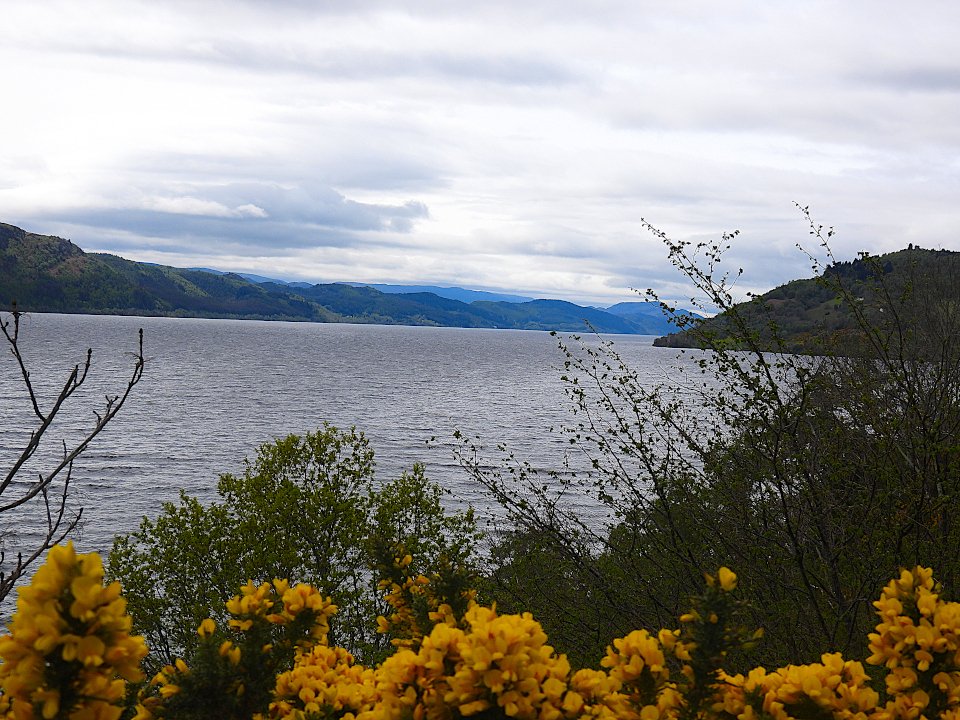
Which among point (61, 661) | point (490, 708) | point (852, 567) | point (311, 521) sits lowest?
point (311, 521)

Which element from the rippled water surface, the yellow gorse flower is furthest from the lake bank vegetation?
the rippled water surface

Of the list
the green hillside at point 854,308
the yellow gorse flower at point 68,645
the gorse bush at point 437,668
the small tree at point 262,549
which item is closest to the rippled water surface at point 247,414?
the gorse bush at point 437,668

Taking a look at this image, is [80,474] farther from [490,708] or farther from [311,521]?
[490,708]

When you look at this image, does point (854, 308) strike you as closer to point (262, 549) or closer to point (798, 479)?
point (798, 479)

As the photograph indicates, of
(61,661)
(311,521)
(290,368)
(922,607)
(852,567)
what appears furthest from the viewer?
(290,368)

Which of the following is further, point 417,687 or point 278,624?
point 278,624

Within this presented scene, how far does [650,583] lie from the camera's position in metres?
11.7

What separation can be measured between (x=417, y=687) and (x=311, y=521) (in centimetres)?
1993

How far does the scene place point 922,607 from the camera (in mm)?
3328

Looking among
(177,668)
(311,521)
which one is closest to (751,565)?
(177,668)

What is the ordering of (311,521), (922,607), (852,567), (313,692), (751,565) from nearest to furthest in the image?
(922,607) → (313,692) → (751,565) → (852,567) → (311,521)

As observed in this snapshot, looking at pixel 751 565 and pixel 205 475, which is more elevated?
pixel 751 565

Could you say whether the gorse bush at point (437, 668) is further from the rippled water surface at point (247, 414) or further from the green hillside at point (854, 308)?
the green hillside at point (854, 308)

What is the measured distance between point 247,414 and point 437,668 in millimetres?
70377
